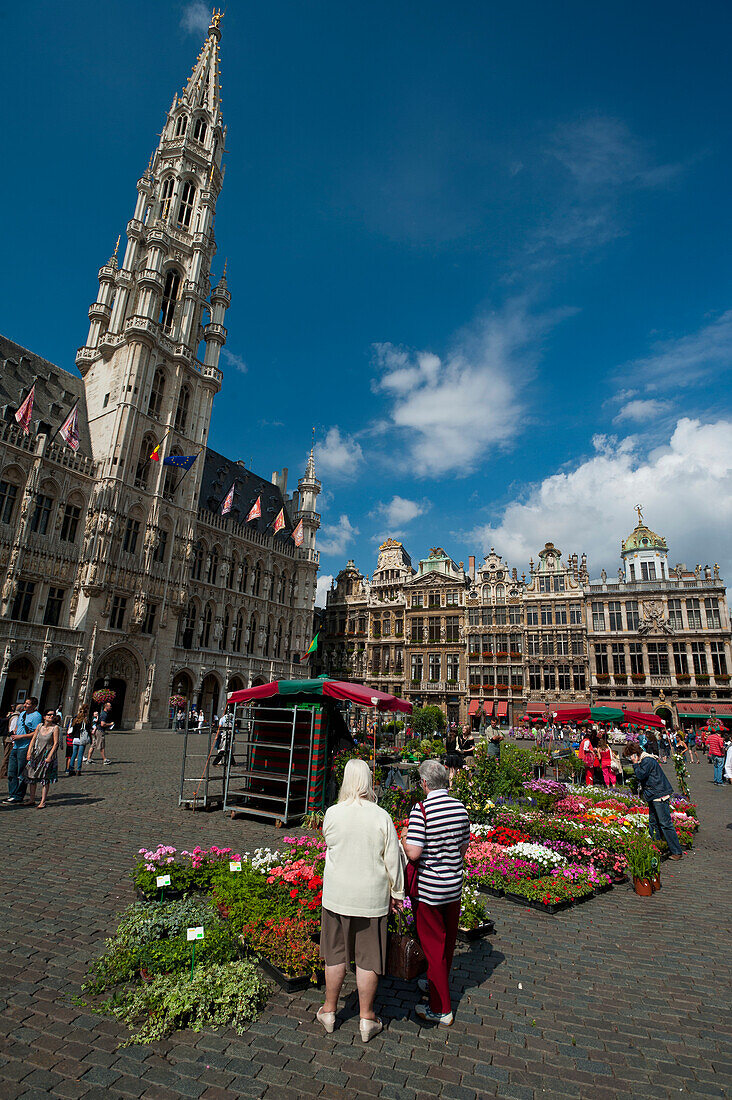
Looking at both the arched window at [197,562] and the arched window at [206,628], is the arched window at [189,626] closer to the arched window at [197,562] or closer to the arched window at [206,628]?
the arched window at [206,628]

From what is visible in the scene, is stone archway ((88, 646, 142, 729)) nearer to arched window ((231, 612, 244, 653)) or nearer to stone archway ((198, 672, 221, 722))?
stone archway ((198, 672, 221, 722))

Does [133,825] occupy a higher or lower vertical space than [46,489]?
lower

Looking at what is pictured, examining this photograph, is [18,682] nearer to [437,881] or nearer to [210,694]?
[210,694]

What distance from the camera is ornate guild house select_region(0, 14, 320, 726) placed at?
31.8m

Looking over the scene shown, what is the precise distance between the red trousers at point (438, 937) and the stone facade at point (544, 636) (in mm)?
46746

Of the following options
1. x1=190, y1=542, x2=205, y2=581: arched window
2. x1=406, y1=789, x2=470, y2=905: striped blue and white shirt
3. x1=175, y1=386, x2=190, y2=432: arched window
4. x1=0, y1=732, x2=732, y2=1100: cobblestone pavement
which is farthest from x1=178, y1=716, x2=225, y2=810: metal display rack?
x1=175, y1=386, x2=190, y2=432: arched window

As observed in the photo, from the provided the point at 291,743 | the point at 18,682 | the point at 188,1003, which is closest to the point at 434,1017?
the point at 188,1003

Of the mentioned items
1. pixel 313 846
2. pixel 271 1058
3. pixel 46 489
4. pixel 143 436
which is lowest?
pixel 271 1058

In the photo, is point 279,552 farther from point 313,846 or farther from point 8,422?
point 313,846

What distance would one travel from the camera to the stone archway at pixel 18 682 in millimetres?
29750

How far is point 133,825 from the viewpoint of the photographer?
10531mm

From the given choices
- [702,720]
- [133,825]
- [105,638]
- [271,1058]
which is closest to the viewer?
[271,1058]

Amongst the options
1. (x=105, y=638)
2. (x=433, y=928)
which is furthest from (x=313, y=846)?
(x=105, y=638)

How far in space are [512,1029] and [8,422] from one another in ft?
119
